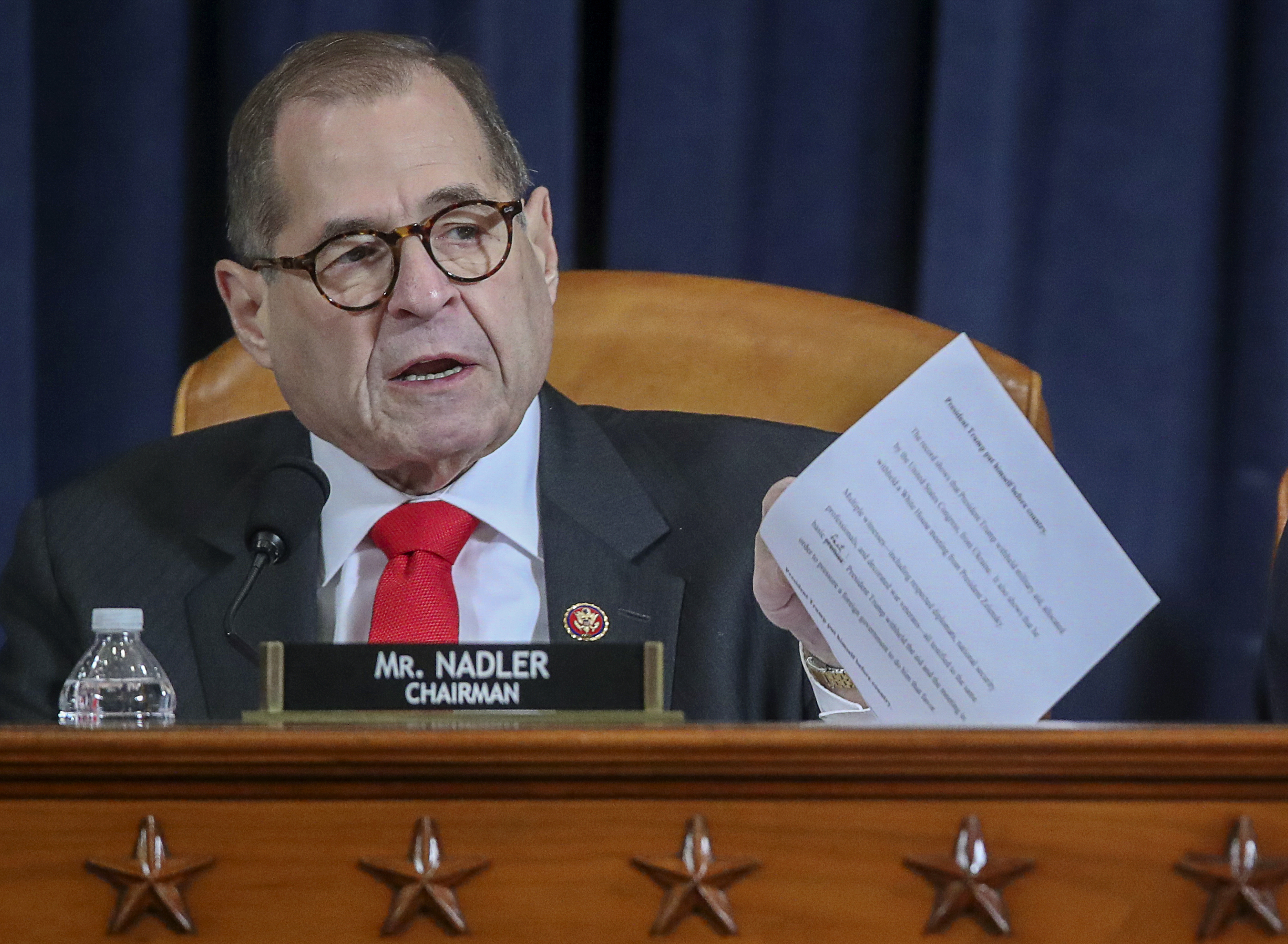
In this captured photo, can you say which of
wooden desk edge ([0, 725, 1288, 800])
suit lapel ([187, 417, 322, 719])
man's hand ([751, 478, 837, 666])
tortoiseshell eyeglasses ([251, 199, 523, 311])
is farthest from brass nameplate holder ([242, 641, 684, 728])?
tortoiseshell eyeglasses ([251, 199, 523, 311])

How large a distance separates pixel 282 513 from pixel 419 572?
294 mm

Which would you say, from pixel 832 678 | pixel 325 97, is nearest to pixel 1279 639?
pixel 832 678

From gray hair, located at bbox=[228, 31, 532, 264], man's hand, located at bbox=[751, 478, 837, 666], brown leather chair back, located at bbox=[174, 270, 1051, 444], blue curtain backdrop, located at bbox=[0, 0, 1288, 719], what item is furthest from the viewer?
blue curtain backdrop, located at bbox=[0, 0, 1288, 719]

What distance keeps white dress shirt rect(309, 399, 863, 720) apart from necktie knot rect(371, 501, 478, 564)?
0.04 ft

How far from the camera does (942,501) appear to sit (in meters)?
0.86

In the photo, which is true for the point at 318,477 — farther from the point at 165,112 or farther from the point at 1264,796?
the point at 165,112

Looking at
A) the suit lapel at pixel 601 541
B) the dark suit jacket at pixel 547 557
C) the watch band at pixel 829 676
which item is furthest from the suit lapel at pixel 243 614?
the watch band at pixel 829 676

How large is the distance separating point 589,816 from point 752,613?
2.59 feet

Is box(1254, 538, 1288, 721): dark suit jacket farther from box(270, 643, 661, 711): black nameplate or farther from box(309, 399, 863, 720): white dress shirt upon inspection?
box(270, 643, 661, 711): black nameplate

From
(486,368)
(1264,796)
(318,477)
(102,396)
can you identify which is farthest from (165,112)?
(1264,796)

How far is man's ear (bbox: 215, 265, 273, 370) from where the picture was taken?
5.53 ft

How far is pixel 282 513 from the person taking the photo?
1185 millimetres

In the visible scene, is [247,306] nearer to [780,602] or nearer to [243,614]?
[243,614]

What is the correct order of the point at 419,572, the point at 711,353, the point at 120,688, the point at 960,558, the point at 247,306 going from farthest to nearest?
the point at 711,353
the point at 247,306
the point at 419,572
the point at 120,688
the point at 960,558
